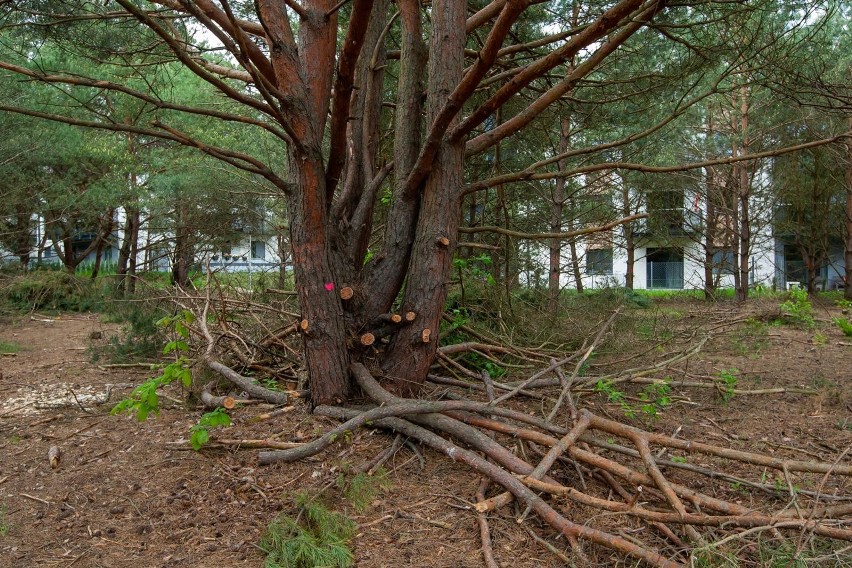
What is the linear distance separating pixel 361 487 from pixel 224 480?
803 millimetres

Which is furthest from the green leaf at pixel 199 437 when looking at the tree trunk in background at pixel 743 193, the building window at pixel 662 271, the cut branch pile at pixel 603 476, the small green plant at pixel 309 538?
the building window at pixel 662 271

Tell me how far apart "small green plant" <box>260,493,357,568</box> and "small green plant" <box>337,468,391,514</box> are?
0.60 ft

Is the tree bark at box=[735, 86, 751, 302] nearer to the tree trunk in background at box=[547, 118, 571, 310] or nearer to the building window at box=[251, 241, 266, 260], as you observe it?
the tree trunk in background at box=[547, 118, 571, 310]

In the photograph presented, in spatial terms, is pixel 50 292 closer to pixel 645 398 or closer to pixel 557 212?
pixel 557 212

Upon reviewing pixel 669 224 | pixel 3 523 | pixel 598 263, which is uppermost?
pixel 669 224

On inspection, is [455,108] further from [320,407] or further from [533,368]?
[533,368]

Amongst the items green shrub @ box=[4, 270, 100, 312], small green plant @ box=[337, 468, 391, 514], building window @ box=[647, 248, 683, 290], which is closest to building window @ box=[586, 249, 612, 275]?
building window @ box=[647, 248, 683, 290]

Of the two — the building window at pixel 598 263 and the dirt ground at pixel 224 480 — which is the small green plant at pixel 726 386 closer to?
the dirt ground at pixel 224 480

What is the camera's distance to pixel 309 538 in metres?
2.94

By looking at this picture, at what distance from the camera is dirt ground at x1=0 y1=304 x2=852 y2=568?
304 centimetres

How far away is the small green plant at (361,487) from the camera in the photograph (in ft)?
11.1

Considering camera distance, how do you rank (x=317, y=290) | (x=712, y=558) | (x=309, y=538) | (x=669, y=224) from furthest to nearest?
1. (x=669, y=224)
2. (x=317, y=290)
3. (x=309, y=538)
4. (x=712, y=558)

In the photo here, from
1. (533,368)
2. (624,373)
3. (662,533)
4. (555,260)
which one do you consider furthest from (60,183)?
(662,533)

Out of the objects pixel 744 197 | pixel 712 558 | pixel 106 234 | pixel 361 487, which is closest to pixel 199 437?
pixel 361 487
